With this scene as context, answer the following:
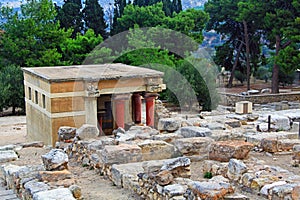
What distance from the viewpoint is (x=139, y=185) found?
31.3ft

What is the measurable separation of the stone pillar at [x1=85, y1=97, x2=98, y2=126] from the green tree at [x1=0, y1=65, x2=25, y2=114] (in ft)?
45.6

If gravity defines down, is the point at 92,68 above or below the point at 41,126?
above

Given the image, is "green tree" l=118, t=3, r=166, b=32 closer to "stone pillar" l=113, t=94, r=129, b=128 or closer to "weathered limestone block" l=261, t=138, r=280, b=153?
"stone pillar" l=113, t=94, r=129, b=128

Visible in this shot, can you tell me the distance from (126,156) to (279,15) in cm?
2728

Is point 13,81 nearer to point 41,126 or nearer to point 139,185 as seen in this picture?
point 41,126

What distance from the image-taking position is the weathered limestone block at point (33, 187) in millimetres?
9016

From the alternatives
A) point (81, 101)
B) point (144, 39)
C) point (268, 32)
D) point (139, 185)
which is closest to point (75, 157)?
point (139, 185)

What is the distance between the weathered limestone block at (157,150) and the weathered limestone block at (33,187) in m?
3.33

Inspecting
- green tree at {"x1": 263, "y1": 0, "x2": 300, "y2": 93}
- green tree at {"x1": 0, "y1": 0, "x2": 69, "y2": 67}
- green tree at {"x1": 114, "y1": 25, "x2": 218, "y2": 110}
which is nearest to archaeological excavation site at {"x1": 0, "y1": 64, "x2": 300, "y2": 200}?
green tree at {"x1": 114, "y1": 25, "x2": 218, "y2": 110}

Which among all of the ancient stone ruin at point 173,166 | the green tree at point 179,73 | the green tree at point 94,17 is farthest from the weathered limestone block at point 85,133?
the green tree at point 94,17

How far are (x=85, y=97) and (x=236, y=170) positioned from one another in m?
11.4

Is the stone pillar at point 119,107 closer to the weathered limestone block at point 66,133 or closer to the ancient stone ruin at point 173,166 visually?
the ancient stone ruin at point 173,166

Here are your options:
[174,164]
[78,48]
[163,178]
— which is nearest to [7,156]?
[174,164]

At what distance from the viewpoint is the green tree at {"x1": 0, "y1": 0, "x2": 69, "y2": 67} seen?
35.1 metres
